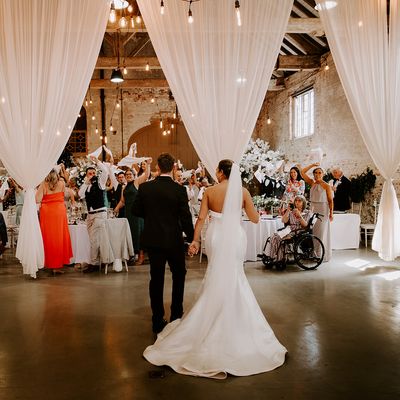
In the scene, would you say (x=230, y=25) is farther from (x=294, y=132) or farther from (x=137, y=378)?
(x=294, y=132)

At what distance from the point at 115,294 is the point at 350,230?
17.0ft

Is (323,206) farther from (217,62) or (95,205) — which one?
(95,205)

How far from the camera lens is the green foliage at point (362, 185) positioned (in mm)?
9789

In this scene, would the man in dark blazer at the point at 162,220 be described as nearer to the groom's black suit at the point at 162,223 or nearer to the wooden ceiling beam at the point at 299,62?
the groom's black suit at the point at 162,223

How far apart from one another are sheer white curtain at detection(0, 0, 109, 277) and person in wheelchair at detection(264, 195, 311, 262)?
3.34 meters

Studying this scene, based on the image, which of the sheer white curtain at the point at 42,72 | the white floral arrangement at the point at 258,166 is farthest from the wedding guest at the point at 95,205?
the white floral arrangement at the point at 258,166

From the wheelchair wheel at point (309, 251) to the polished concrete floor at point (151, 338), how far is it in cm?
44

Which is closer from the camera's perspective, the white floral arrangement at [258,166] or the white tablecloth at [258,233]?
the white tablecloth at [258,233]

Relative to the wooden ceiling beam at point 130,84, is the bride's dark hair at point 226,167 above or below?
below

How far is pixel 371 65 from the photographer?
600 centimetres

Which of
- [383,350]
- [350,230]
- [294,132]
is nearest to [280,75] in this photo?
[294,132]

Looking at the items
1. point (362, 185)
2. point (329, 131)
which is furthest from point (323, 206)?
point (329, 131)

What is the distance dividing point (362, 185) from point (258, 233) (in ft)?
12.2

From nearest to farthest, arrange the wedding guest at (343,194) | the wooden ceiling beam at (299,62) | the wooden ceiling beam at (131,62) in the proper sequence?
the wedding guest at (343,194) < the wooden ceiling beam at (299,62) < the wooden ceiling beam at (131,62)
